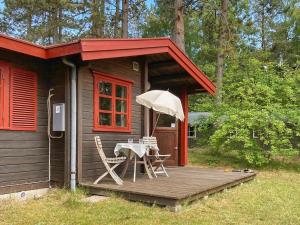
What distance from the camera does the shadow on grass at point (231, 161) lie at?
10.9m

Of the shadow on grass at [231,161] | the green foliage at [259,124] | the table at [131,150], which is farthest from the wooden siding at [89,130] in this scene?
the shadow on grass at [231,161]

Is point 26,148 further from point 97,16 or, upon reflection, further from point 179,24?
point 97,16

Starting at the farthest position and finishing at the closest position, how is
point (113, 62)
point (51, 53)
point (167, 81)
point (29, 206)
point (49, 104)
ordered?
point (167, 81)
point (113, 62)
point (49, 104)
point (51, 53)
point (29, 206)

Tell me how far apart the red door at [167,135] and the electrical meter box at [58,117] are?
4137mm

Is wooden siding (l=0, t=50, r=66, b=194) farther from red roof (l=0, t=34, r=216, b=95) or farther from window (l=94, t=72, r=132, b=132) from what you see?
window (l=94, t=72, r=132, b=132)

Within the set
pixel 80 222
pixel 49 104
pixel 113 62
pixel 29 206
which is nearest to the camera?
pixel 80 222

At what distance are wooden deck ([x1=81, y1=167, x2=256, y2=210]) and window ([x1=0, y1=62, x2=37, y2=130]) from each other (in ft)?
4.86

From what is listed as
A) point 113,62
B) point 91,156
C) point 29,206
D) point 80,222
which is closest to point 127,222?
point 80,222

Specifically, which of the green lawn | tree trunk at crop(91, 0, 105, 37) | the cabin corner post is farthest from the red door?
tree trunk at crop(91, 0, 105, 37)

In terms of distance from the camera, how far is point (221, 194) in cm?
650

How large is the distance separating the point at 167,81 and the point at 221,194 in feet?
13.3

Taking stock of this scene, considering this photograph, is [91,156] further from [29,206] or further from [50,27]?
[50,27]

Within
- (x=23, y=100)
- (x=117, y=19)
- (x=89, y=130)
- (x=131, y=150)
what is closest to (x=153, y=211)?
(x=131, y=150)

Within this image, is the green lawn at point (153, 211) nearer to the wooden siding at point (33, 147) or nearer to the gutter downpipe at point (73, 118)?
the wooden siding at point (33, 147)
